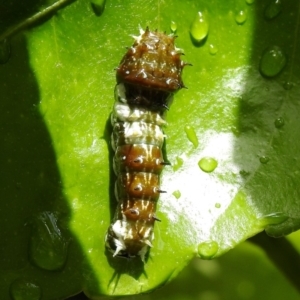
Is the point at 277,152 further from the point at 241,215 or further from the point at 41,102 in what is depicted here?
the point at 41,102

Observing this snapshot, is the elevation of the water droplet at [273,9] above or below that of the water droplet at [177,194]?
above

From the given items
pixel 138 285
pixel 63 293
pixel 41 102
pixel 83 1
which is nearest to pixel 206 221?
pixel 138 285

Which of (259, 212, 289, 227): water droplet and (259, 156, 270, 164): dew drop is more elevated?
(259, 156, 270, 164): dew drop

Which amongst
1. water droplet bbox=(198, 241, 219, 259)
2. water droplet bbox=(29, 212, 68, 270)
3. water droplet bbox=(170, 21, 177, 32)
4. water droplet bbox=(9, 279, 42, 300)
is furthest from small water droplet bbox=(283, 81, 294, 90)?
water droplet bbox=(9, 279, 42, 300)

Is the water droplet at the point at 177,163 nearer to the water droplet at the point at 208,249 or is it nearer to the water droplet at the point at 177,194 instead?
the water droplet at the point at 177,194

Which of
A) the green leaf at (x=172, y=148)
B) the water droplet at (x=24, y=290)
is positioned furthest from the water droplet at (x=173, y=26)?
the water droplet at (x=24, y=290)

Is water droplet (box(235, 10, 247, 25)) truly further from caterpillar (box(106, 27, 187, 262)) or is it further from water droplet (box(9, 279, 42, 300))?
water droplet (box(9, 279, 42, 300))
